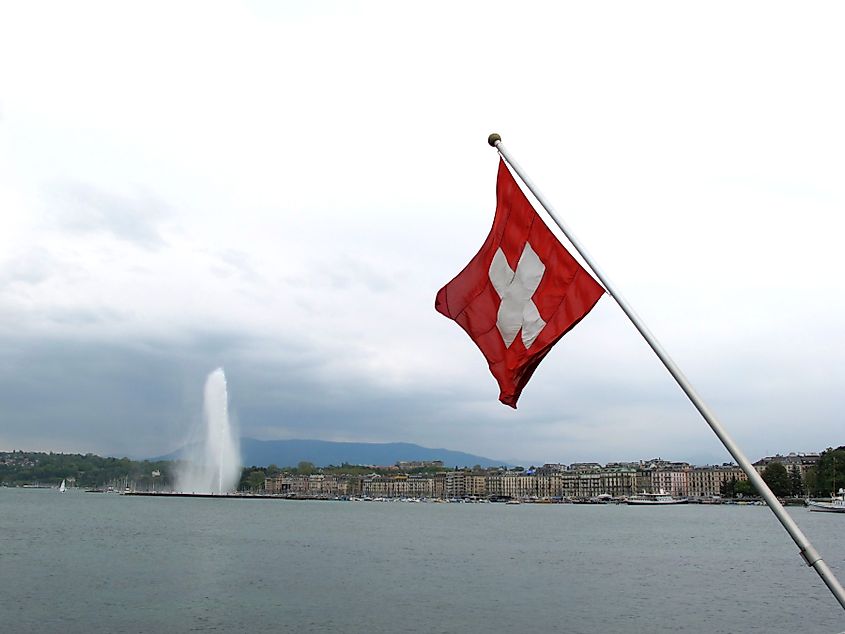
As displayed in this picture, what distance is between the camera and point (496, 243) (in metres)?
8.10

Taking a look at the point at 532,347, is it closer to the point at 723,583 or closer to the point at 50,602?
the point at 50,602

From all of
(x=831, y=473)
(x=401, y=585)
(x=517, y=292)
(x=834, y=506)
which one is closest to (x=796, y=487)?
(x=831, y=473)

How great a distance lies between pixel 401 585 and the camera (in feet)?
117

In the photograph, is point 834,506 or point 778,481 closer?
point 834,506

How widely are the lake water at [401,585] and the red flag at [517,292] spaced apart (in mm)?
19162

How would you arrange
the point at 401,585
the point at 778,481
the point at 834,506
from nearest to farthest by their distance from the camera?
the point at 401,585, the point at 834,506, the point at 778,481

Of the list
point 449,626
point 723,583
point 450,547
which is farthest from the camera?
point 450,547

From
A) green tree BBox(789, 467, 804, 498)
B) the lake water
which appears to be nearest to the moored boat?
green tree BBox(789, 467, 804, 498)

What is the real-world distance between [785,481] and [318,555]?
139 meters

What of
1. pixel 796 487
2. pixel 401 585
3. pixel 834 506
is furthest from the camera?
pixel 796 487

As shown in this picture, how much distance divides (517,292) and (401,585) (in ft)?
98.3

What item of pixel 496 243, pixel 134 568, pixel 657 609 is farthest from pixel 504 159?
pixel 134 568

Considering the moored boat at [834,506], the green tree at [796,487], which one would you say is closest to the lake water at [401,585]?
the moored boat at [834,506]

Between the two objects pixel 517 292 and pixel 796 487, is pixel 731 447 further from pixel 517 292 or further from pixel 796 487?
pixel 796 487
